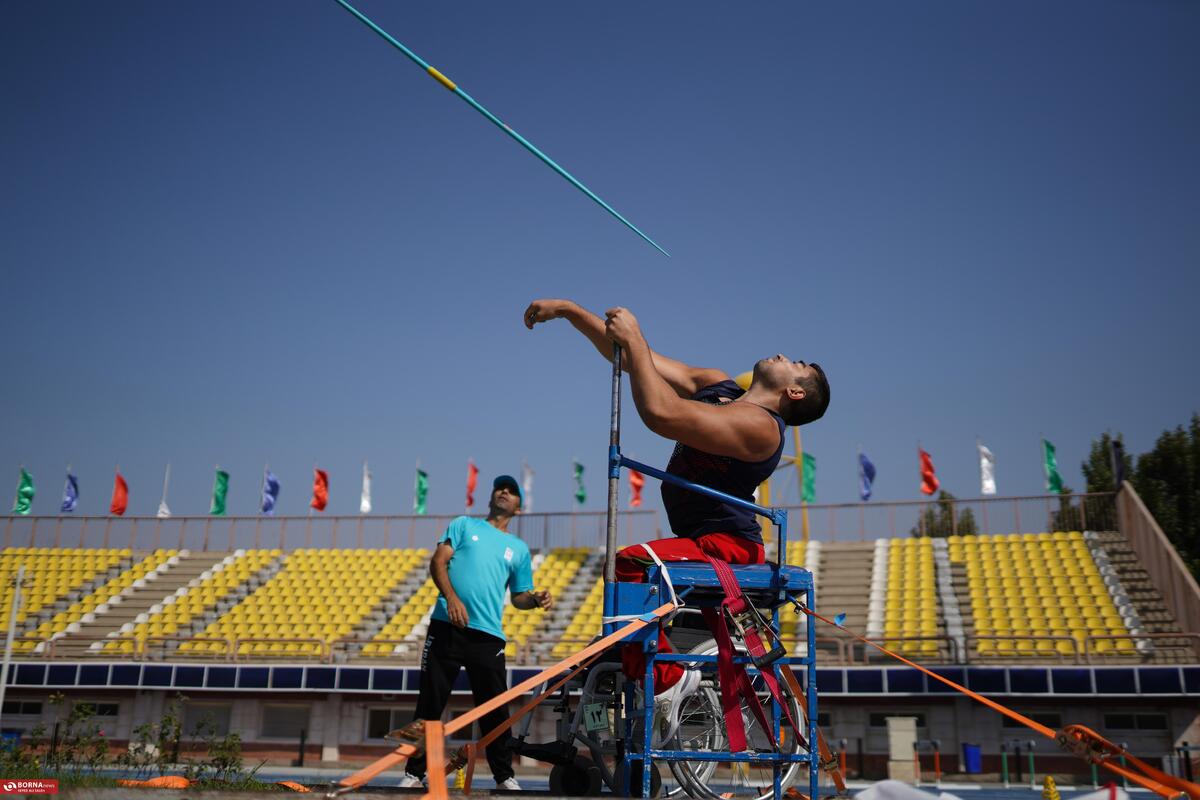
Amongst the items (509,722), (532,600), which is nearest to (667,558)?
(509,722)

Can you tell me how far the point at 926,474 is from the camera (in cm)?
2900

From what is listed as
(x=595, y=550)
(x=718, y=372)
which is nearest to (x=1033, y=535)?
(x=595, y=550)

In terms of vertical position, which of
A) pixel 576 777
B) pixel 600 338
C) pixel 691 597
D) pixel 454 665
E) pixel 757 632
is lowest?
pixel 576 777

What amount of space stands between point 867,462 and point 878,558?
265 inches

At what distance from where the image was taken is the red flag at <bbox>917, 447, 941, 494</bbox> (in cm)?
2883

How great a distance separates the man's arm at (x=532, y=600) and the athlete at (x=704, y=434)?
4.32 ft

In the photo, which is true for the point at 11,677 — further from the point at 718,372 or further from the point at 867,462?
the point at 867,462

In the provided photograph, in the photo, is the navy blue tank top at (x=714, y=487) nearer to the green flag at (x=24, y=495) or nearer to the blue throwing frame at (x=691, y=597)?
the blue throwing frame at (x=691, y=597)

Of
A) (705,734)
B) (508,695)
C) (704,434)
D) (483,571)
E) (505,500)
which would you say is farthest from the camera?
(505,500)

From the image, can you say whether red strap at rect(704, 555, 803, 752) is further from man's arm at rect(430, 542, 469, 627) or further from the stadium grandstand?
the stadium grandstand

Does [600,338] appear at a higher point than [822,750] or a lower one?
higher

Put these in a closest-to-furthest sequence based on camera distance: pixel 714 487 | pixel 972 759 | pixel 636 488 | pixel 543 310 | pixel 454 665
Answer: pixel 714 487, pixel 543 310, pixel 454 665, pixel 972 759, pixel 636 488

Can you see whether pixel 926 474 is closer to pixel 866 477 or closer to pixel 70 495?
pixel 866 477

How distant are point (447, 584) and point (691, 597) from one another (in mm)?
2112
